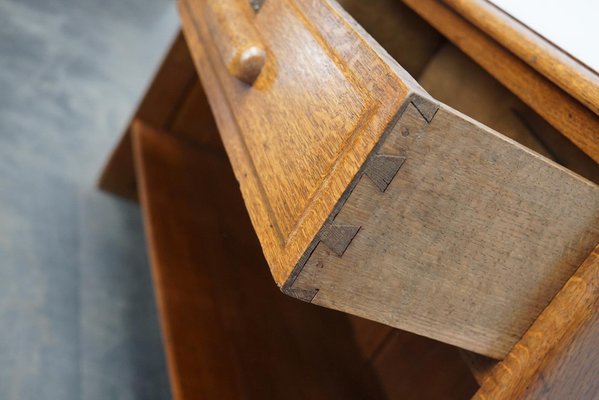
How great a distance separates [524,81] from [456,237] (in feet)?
0.78

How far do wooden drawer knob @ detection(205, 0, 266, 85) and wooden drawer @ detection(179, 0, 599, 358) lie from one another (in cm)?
7

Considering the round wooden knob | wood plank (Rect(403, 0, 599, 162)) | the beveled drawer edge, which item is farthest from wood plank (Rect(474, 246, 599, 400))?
the round wooden knob

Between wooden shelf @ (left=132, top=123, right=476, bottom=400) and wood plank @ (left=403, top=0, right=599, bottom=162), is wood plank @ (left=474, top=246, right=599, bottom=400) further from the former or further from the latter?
wooden shelf @ (left=132, top=123, right=476, bottom=400)

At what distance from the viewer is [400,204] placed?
19.5 inches

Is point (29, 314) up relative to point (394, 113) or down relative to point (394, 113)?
Answer: down

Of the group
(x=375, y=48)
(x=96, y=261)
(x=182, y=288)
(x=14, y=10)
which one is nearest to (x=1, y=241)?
(x=96, y=261)

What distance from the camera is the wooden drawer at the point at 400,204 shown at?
1.57 ft

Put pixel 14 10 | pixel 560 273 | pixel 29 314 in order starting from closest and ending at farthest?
pixel 560 273 → pixel 29 314 → pixel 14 10

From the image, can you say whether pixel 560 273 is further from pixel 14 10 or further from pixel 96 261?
pixel 14 10

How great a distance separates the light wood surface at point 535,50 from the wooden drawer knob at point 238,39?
0.81 ft

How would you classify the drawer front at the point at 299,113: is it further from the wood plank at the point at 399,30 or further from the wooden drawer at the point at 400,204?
the wood plank at the point at 399,30

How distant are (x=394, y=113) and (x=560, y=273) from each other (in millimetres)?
247

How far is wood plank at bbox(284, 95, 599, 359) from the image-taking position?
48cm

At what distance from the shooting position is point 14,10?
2615mm
